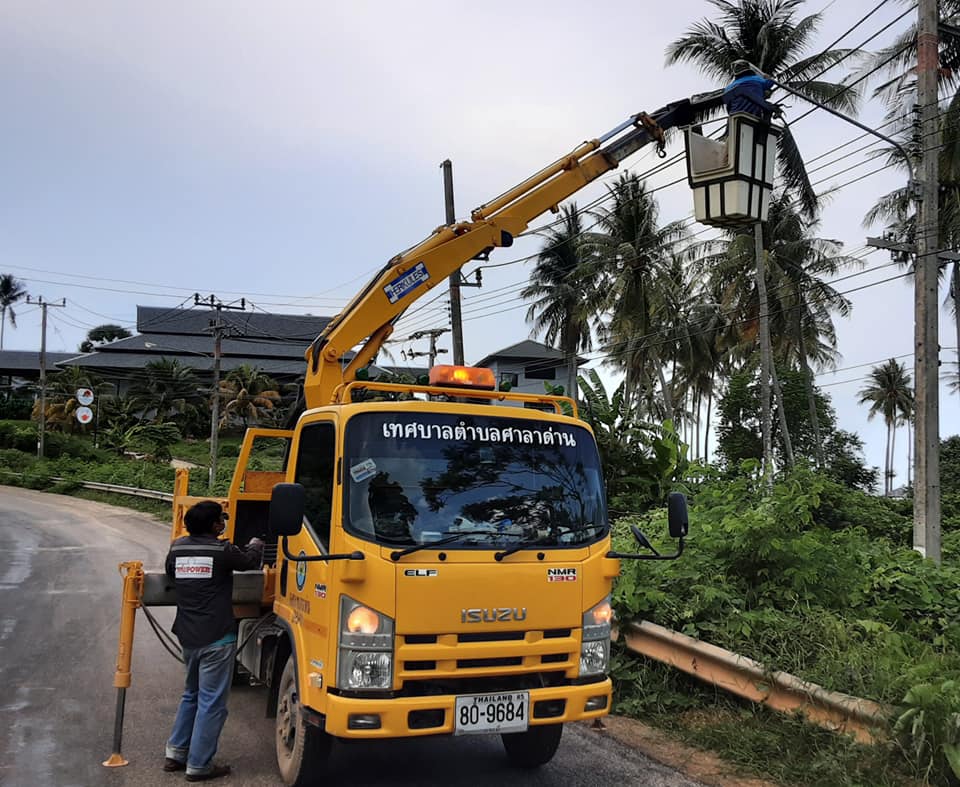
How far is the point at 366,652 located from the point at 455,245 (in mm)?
4778

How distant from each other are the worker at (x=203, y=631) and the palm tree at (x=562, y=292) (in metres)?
37.1

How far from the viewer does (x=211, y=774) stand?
545 cm

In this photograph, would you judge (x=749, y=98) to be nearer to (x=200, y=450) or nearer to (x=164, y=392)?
(x=200, y=450)

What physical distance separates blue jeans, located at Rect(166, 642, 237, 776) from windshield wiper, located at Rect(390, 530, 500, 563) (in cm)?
170

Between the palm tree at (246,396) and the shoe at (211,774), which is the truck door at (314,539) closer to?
the shoe at (211,774)

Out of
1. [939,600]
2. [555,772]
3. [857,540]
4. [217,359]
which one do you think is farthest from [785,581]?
[217,359]

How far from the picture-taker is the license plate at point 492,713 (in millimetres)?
4754

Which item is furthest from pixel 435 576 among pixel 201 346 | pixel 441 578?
pixel 201 346

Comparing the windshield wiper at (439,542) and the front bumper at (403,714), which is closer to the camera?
the front bumper at (403,714)

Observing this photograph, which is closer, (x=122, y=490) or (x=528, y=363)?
(x=122, y=490)

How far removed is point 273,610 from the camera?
6059 mm

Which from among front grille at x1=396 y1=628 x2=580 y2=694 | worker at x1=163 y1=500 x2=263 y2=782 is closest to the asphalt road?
worker at x1=163 y1=500 x2=263 y2=782

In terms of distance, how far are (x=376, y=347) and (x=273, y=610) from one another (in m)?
3.02

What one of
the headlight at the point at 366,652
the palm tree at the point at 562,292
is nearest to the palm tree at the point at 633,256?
the palm tree at the point at 562,292
